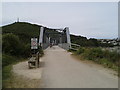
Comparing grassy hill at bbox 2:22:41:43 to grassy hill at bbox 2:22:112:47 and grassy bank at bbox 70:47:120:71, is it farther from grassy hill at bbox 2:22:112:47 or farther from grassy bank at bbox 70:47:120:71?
grassy bank at bbox 70:47:120:71

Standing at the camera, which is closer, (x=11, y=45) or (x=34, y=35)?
(x=11, y=45)

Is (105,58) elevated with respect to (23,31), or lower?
lower

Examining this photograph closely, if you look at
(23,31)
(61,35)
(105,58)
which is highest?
(23,31)

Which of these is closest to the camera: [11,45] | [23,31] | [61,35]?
[11,45]

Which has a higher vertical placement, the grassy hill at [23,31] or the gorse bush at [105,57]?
the grassy hill at [23,31]

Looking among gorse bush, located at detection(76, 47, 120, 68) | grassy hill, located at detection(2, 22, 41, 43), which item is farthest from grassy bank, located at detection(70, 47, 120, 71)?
grassy hill, located at detection(2, 22, 41, 43)

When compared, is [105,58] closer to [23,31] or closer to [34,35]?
[34,35]

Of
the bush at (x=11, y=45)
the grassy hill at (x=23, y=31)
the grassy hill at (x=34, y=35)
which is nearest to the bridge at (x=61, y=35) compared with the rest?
the grassy hill at (x=34, y=35)

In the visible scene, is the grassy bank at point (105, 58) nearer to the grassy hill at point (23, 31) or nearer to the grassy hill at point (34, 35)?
the grassy hill at point (34, 35)

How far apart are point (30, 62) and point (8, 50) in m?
7.11

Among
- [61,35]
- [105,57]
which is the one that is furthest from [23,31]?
[105,57]

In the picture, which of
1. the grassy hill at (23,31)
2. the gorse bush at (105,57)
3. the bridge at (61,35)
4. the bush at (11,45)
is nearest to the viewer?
the gorse bush at (105,57)

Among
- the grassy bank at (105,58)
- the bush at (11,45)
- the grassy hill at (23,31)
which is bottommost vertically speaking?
the grassy bank at (105,58)

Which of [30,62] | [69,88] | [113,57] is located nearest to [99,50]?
[113,57]
